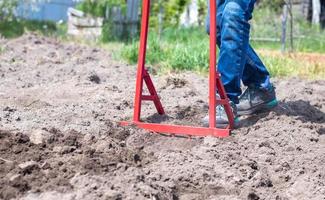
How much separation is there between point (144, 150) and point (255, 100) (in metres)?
1.12

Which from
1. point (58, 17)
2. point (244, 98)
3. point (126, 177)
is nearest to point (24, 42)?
point (244, 98)

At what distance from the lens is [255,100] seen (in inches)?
177

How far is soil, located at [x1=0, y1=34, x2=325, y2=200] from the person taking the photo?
2889 millimetres

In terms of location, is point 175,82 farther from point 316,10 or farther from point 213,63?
point 316,10

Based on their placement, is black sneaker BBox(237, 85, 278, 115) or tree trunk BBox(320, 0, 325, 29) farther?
tree trunk BBox(320, 0, 325, 29)

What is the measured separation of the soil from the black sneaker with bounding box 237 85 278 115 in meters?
0.07

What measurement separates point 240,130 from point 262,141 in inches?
11.3

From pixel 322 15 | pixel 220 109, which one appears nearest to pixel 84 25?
pixel 322 15

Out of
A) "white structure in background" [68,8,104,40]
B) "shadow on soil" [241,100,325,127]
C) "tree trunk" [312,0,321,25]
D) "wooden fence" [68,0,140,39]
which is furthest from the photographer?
"tree trunk" [312,0,321,25]

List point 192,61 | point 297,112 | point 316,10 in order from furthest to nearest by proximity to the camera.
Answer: point 316,10 → point 192,61 → point 297,112

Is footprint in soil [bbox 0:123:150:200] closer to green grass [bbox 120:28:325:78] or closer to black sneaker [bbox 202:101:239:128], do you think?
black sneaker [bbox 202:101:239:128]

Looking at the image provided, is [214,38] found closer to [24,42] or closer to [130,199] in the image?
[130,199]

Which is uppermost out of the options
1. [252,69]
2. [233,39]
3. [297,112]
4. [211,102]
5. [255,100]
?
[233,39]

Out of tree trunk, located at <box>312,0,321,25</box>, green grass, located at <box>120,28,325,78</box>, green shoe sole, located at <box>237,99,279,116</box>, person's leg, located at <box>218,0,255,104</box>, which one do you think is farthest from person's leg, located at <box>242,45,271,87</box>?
tree trunk, located at <box>312,0,321,25</box>
